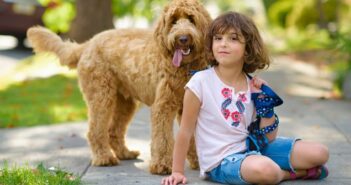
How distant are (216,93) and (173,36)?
1.92 ft

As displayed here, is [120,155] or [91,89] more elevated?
[91,89]

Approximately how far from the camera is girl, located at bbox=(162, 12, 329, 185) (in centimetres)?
482

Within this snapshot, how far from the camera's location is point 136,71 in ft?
18.7

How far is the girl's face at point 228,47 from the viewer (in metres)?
4.80

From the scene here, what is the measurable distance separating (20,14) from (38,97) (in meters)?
7.44

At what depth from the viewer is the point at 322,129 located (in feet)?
24.2

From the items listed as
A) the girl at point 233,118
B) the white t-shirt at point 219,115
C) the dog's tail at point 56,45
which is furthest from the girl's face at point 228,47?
the dog's tail at point 56,45

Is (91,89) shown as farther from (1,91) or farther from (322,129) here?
(1,91)

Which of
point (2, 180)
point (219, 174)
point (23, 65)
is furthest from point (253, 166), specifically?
point (23, 65)

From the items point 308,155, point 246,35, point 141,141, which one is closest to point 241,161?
point 308,155

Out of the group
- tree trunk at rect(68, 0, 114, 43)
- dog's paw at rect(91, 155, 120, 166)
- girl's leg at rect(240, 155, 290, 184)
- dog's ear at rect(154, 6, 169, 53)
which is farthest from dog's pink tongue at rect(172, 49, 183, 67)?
tree trunk at rect(68, 0, 114, 43)

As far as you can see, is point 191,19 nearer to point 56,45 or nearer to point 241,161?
point 241,161

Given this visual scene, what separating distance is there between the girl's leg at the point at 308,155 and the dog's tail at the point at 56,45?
248cm

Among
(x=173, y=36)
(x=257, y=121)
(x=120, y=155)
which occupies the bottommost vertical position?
(x=120, y=155)
